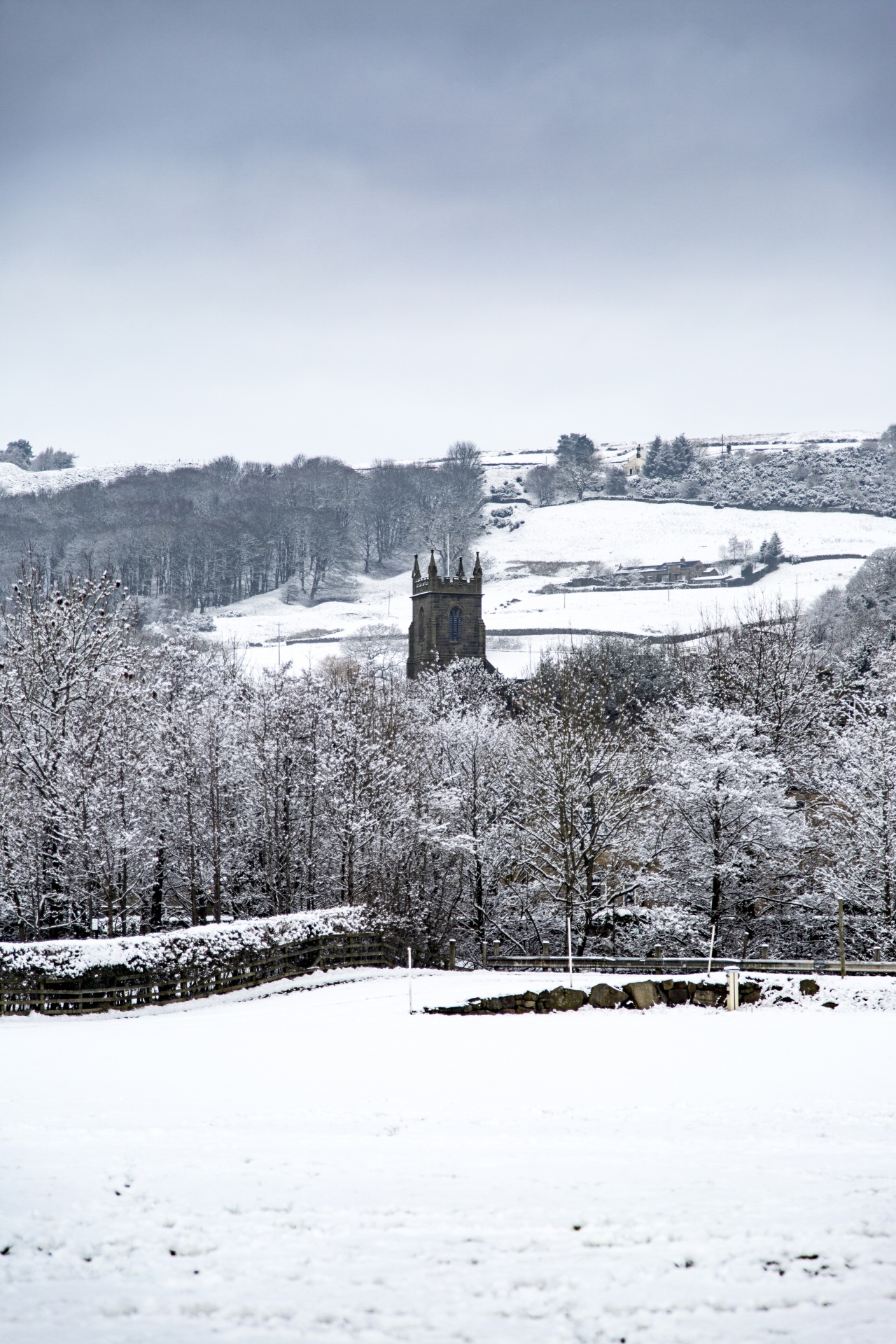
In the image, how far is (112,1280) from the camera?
20.1 ft

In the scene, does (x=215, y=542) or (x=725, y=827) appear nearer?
(x=725, y=827)

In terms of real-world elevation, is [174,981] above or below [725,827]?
below

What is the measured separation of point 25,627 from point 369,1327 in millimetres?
30458

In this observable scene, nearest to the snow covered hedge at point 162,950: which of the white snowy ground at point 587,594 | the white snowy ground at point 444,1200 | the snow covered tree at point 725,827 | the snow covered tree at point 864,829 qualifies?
the white snowy ground at point 444,1200

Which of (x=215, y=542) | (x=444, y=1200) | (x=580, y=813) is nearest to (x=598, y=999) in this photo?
(x=444, y=1200)

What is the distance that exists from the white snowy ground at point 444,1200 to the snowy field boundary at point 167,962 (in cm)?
772

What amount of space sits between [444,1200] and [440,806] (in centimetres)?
3158

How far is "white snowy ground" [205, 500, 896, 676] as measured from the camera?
118m

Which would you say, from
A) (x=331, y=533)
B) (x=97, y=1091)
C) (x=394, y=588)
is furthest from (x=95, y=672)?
(x=331, y=533)

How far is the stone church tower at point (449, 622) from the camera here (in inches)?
3841

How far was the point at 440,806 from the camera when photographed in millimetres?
39219

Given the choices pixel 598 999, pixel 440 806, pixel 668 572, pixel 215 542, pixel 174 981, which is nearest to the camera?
pixel 598 999

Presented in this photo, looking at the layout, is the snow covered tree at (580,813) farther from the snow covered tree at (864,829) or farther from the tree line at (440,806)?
the snow covered tree at (864,829)

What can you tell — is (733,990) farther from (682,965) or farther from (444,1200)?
(444,1200)
